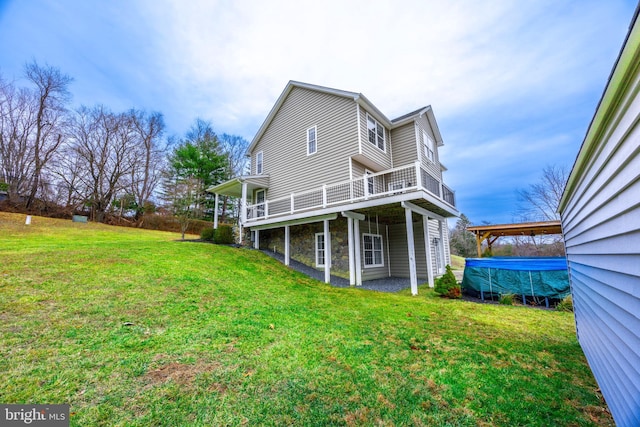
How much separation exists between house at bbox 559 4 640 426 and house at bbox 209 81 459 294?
6.05 meters

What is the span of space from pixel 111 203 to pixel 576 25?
3005 centimetres

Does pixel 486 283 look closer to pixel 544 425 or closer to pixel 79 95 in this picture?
Answer: pixel 544 425

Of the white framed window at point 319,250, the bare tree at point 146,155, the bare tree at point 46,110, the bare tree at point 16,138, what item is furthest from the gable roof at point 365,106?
the bare tree at point 16,138

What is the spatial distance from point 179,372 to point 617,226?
4.39m

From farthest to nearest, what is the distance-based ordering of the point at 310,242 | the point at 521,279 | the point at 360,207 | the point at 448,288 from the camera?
1. the point at 310,242
2. the point at 360,207
3. the point at 448,288
4. the point at 521,279

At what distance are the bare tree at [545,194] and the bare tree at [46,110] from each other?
40.7m

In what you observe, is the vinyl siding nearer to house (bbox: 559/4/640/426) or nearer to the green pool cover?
the green pool cover

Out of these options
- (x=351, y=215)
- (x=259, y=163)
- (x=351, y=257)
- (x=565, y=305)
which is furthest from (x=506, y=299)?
(x=259, y=163)

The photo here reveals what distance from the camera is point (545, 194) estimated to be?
23016 millimetres

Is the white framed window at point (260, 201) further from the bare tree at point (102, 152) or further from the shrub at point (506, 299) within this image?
the bare tree at point (102, 152)

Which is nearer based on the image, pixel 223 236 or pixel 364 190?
pixel 364 190

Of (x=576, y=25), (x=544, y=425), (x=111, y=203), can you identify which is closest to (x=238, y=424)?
(x=544, y=425)

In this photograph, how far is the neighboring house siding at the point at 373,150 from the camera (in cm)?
1108

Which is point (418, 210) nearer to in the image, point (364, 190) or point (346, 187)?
point (364, 190)
